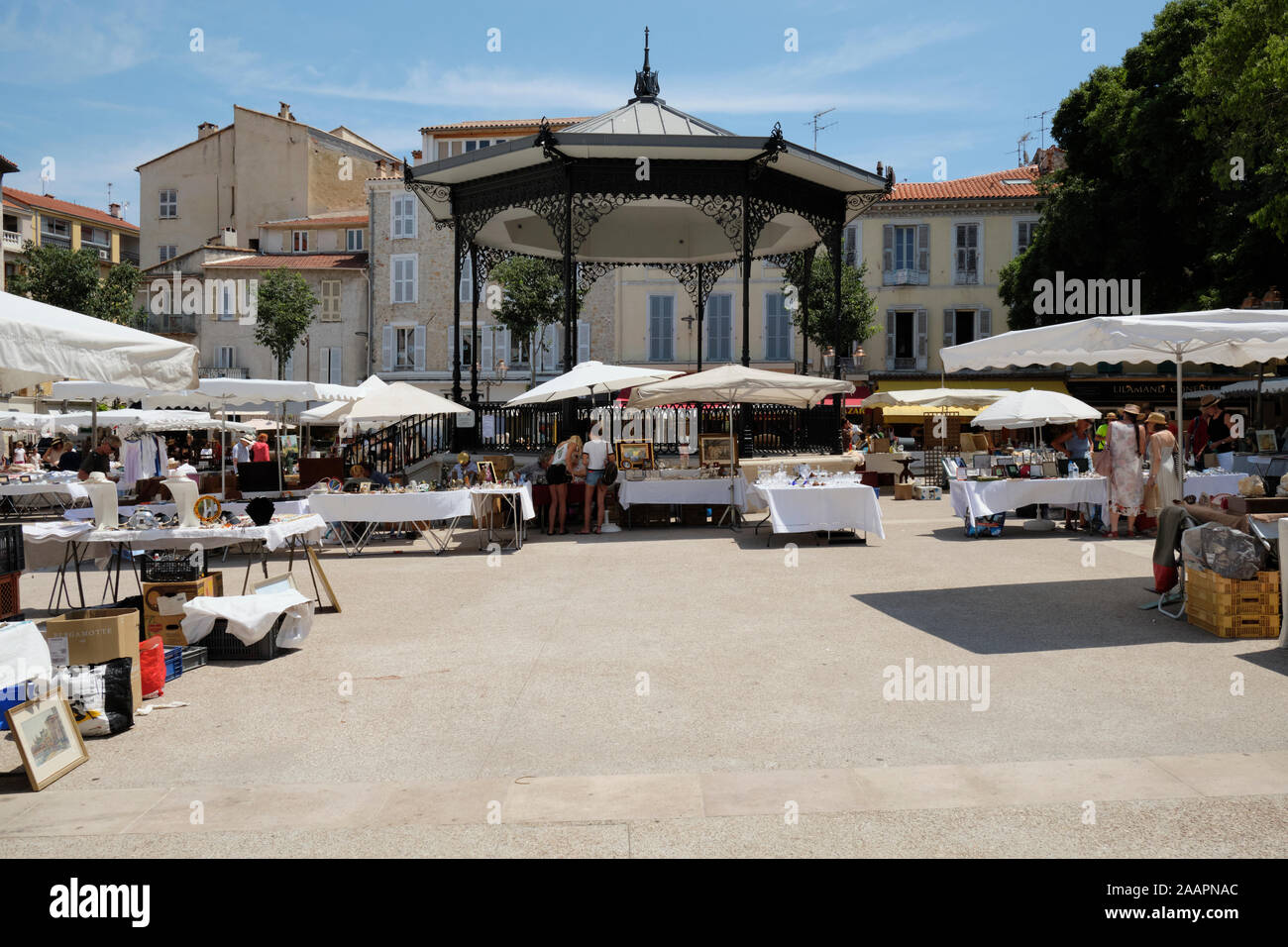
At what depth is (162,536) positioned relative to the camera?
737cm

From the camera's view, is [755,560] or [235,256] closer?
[755,560]

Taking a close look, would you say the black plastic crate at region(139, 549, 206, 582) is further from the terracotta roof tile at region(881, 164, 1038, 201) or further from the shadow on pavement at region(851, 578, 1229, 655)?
the terracotta roof tile at region(881, 164, 1038, 201)

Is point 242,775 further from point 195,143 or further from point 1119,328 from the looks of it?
point 195,143

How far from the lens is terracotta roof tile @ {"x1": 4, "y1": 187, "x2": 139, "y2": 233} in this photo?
176ft

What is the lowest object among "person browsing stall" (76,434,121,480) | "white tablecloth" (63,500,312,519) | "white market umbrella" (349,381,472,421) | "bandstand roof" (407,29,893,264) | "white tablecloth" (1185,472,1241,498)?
"white tablecloth" (63,500,312,519)

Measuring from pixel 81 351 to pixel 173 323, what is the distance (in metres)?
43.5

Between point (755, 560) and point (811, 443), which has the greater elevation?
point (811, 443)

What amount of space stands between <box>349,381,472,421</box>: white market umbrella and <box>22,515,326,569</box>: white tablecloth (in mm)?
5701

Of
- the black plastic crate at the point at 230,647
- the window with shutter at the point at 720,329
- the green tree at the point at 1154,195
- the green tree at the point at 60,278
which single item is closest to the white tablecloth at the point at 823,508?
the black plastic crate at the point at 230,647

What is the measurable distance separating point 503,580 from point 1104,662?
5987mm

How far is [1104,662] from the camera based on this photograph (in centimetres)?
645

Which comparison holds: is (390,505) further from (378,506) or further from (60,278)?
(60,278)

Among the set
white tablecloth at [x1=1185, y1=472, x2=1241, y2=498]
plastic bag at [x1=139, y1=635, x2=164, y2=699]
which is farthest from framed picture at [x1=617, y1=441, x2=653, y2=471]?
plastic bag at [x1=139, y1=635, x2=164, y2=699]
